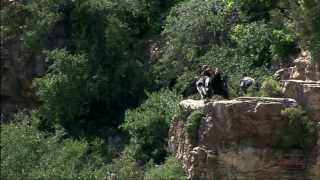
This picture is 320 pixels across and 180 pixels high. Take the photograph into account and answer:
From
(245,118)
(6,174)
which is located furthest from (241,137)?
(6,174)

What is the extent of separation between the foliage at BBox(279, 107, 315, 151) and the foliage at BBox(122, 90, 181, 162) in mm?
6240

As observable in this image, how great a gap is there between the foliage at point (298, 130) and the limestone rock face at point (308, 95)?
0.20 meters

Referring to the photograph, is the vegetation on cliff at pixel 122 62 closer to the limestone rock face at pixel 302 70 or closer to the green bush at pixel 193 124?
the green bush at pixel 193 124

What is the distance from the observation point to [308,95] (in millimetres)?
19953

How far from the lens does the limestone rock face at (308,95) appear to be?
19891 mm

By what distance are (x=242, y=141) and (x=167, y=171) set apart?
3298 mm

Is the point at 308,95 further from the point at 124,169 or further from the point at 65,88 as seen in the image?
the point at 65,88

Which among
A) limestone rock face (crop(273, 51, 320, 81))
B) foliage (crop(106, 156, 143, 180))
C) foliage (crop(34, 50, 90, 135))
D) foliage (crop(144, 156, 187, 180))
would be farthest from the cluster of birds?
foliage (crop(34, 50, 90, 135))

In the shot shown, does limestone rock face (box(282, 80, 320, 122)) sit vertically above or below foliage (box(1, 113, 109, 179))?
above

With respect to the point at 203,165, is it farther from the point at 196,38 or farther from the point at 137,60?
the point at 137,60

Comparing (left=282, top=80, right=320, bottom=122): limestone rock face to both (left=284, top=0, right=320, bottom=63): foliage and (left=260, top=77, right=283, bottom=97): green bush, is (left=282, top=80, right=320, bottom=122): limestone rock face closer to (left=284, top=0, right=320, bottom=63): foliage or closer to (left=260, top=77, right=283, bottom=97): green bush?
(left=260, top=77, right=283, bottom=97): green bush

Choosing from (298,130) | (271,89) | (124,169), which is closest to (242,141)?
(298,130)

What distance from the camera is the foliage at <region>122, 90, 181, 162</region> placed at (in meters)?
26.2

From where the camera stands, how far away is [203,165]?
68.0 ft
